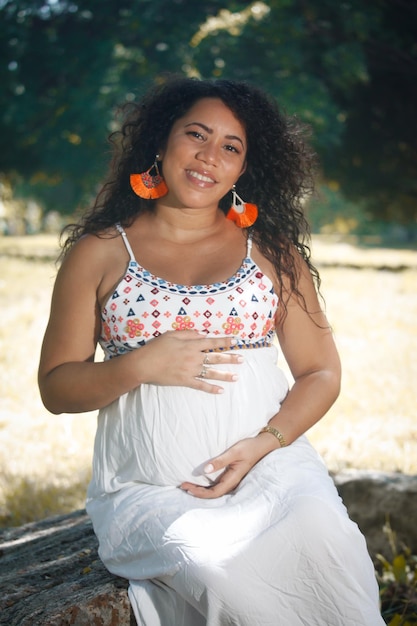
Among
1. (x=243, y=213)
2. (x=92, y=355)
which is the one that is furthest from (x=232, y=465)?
Answer: (x=243, y=213)

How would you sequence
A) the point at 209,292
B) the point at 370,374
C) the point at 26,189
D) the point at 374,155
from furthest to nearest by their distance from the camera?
1. the point at 26,189
2. the point at 374,155
3. the point at 370,374
4. the point at 209,292

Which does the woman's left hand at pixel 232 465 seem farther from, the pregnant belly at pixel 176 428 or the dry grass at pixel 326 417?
the dry grass at pixel 326 417

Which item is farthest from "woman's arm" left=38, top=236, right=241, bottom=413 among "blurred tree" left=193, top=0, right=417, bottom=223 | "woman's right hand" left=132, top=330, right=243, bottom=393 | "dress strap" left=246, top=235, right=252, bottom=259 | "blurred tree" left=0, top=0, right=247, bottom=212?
"blurred tree" left=0, top=0, right=247, bottom=212

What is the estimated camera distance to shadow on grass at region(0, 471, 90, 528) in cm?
421

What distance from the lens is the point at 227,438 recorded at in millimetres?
2393

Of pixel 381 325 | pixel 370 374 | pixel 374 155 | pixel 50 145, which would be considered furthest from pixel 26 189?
pixel 370 374

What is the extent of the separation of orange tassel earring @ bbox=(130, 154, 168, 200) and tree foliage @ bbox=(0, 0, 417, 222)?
9.37 m

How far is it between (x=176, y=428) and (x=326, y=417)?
3682 millimetres

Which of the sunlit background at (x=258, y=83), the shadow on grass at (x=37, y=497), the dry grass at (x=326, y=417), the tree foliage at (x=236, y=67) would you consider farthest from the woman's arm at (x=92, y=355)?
the tree foliage at (x=236, y=67)

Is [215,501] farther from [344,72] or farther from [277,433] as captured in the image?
[344,72]

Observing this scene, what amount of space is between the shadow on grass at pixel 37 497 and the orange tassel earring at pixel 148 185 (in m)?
2.20

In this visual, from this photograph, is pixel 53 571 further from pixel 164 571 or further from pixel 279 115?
pixel 279 115

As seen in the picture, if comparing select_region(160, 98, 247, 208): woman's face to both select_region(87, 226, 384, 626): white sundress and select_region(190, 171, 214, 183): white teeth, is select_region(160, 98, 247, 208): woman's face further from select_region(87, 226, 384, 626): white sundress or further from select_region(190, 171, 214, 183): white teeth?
select_region(87, 226, 384, 626): white sundress

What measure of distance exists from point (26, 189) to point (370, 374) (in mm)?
26750
